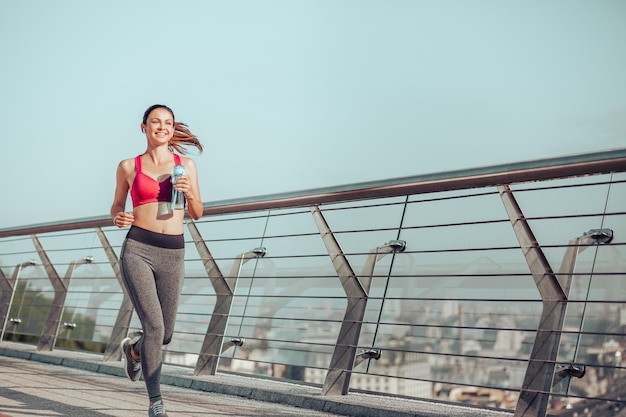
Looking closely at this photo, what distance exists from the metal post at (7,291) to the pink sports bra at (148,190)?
6048mm

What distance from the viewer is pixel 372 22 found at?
9600cm

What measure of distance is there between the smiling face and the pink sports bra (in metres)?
0.19

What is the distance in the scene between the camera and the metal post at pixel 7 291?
951 centimetres

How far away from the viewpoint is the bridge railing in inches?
140

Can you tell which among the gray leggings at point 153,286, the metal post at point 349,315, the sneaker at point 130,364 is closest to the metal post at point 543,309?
the metal post at point 349,315

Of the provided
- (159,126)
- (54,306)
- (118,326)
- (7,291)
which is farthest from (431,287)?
(7,291)

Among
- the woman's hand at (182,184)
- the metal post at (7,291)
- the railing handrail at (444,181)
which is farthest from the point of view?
the metal post at (7,291)

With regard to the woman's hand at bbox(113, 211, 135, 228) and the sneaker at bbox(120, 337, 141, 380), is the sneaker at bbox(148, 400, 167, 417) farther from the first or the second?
the woman's hand at bbox(113, 211, 135, 228)

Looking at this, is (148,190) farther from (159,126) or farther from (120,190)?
(159,126)

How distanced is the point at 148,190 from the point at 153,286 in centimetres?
46

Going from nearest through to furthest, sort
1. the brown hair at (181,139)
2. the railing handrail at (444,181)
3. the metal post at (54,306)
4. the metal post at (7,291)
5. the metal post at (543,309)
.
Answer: the railing handrail at (444,181) < the metal post at (543,309) < the brown hair at (181,139) < the metal post at (54,306) < the metal post at (7,291)

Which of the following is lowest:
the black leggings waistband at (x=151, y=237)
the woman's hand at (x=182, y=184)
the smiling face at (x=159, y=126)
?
the black leggings waistband at (x=151, y=237)

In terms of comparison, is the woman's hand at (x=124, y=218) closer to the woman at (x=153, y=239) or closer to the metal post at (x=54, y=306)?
the woman at (x=153, y=239)

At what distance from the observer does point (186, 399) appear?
492 cm
